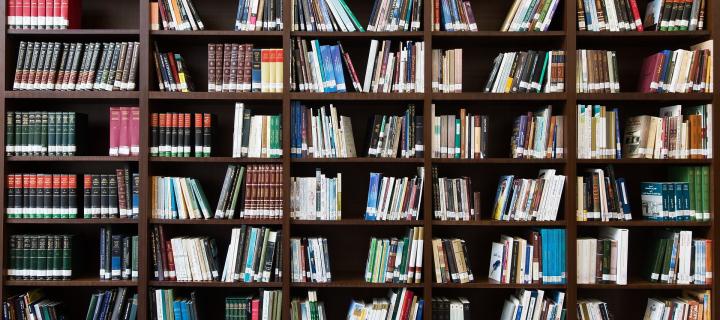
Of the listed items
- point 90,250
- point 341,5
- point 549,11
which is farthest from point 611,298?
point 90,250

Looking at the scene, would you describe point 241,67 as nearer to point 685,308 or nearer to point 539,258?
point 539,258

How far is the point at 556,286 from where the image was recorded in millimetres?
3174

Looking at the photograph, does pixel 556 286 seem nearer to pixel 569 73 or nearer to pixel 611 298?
pixel 611 298

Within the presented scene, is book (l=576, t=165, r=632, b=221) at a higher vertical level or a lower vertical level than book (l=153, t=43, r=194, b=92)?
lower

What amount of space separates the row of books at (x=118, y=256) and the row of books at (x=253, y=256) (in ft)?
1.57

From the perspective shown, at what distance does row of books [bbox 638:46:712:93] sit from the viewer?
3.16 m

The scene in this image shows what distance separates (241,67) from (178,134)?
18.8 inches

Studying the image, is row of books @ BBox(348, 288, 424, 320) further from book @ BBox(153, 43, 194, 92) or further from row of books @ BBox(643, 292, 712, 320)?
Answer: book @ BBox(153, 43, 194, 92)

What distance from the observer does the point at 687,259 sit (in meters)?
3.16

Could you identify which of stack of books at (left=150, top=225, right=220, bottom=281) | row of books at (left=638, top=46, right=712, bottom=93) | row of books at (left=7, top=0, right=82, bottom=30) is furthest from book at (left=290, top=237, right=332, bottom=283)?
row of books at (left=638, top=46, right=712, bottom=93)

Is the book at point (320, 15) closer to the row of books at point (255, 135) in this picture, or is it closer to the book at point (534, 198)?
the row of books at point (255, 135)

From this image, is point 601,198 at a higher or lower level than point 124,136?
lower

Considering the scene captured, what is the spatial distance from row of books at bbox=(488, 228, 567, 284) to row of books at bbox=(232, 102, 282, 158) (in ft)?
4.36

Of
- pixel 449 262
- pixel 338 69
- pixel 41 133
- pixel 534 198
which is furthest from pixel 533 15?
pixel 41 133
